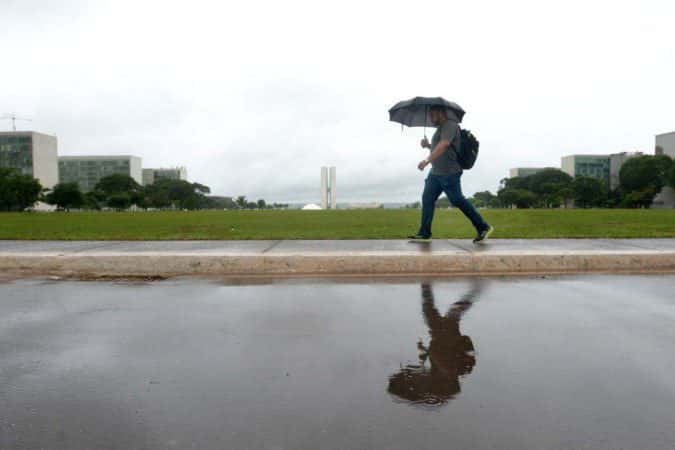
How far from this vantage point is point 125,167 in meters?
179

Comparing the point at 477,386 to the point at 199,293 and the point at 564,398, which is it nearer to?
the point at 564,398

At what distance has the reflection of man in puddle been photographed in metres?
2.48

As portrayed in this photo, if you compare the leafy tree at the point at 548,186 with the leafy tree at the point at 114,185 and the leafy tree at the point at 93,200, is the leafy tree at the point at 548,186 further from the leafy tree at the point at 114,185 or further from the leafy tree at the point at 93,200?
the leafy tree at the point at 93,200

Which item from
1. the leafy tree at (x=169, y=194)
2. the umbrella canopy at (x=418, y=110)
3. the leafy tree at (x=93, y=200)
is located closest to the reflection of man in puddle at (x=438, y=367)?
the umbrella canopy at (x=418, y=110)

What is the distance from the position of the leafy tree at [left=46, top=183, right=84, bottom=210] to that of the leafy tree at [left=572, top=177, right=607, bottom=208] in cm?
10860

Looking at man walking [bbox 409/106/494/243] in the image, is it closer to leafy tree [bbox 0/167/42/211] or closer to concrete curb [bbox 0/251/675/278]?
concrete curb [bbox 0/251/675/278]

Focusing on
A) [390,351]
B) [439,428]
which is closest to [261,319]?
[390,351]

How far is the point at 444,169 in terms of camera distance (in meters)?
7.66

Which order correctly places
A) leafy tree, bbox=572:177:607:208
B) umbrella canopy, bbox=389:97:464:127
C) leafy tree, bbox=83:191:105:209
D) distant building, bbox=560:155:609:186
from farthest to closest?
1. distant building, bbox=560:155:609:186
2. leafy tree, bbox=83:191:105:209
3. leafy tree, bbox=572:177:607:208
4. umbrella canopy, bbox=389:97:464:127

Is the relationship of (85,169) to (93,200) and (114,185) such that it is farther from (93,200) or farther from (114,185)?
(93,200)

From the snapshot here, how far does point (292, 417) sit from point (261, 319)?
5.50 feet

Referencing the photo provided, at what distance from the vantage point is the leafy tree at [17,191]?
85.5m

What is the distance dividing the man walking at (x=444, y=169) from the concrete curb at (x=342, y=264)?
1640 mm

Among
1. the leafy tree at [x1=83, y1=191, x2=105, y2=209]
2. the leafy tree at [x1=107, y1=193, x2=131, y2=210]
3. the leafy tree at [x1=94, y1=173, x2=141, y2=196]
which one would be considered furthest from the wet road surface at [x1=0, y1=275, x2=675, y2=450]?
the leafy tree at [x1=94, y1=173, x2=141, y2=196]
